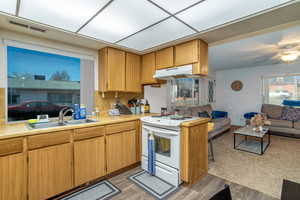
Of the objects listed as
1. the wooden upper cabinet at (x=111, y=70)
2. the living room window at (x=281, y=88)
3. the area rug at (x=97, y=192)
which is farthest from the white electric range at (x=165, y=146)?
the living room window at (x=281, y=88)

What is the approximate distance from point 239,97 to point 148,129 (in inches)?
199

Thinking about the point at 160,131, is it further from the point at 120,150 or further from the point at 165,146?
the point at 120,150

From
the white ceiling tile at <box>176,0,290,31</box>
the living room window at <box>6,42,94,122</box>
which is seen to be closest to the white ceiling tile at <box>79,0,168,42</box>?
the white ceiling tile at <box>176,0,290,31</box>

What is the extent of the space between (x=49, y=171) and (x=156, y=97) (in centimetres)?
212

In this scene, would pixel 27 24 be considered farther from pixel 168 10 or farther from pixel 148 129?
pixel 148 129

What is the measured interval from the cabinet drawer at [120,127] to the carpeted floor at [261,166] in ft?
4.97

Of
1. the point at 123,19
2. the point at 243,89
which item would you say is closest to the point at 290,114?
the point at 243,89

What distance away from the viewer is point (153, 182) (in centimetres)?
200

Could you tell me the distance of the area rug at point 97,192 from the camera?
170 cm

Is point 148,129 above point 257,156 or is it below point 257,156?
above

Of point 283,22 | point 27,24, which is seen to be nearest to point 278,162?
point 283,22

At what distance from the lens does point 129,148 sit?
2342mm

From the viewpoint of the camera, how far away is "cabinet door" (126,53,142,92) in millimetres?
2830

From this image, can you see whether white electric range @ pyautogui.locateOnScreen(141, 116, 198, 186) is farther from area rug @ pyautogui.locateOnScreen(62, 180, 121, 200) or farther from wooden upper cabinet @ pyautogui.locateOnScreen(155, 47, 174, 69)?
wooden upper cabinet @ pyautogui.locateOnScreen(155, 47, 174, 69)
